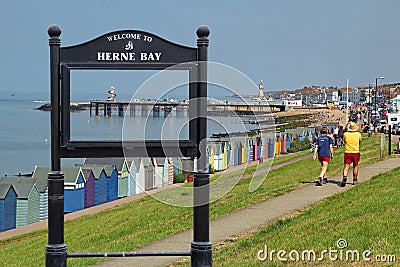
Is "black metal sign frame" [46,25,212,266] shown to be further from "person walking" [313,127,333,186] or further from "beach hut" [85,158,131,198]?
"beach hut" [85,158,131,198]

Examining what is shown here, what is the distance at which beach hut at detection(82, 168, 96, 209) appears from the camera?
818 inches

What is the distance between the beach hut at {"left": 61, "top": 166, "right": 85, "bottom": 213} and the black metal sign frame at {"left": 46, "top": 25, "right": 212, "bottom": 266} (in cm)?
1303

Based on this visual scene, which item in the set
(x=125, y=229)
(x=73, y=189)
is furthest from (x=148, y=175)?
(x=125, y=229)

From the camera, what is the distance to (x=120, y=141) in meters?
7.10

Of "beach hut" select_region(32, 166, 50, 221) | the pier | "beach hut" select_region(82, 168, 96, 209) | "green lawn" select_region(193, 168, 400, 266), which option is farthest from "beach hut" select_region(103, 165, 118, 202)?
the pier

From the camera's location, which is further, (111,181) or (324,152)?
(111,181)

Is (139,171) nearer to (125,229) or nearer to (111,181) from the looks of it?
(111,181)

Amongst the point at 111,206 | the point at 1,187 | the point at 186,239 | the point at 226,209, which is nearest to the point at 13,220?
the point at 1,187

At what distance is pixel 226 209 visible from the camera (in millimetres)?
13055

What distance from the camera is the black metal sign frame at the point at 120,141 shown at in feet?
22.8

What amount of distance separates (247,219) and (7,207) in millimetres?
8835

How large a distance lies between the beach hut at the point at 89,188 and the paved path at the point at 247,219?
810 cm

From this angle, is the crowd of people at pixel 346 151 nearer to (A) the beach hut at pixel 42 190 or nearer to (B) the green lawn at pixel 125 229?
(B) the green lawn at pixel 125 229

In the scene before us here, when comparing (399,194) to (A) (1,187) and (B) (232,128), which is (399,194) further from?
(A) (1,187)
